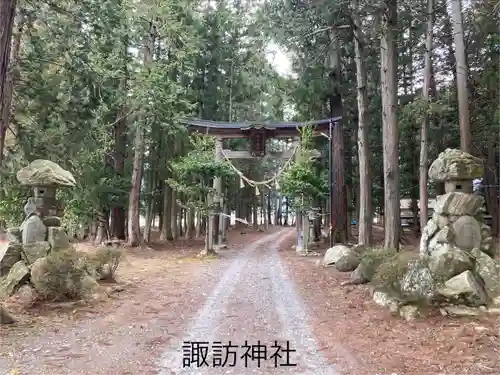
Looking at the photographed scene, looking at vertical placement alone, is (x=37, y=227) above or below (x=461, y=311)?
above

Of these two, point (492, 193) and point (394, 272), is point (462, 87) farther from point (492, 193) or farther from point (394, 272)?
point (492, 193)

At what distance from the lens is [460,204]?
5473 mm

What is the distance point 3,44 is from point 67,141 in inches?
120

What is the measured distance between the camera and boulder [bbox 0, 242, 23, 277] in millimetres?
6031

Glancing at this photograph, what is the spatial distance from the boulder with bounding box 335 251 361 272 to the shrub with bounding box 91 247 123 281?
4564mm

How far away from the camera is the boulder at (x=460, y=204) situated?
5.45 metres

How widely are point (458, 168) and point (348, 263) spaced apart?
145 inches

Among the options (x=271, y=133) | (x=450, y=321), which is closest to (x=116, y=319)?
(x=450, y=321)

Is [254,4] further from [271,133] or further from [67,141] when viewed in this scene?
[67,141]

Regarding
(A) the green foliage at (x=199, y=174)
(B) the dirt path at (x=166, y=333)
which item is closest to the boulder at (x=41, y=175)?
(B) the dirt path at (x=166, y=333)

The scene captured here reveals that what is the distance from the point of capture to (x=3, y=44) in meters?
4.10

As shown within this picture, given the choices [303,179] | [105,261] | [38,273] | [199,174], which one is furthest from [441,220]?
[199,174]

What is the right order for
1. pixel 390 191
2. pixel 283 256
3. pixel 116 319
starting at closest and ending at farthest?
pixel 116 319
pixel 390 191
pixel 283 256

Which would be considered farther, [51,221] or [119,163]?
[119,163]
